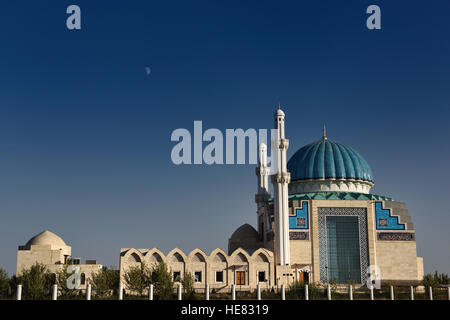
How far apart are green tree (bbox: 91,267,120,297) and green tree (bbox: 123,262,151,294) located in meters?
0.93

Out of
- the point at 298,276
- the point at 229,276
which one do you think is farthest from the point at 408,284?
the point at 229,276

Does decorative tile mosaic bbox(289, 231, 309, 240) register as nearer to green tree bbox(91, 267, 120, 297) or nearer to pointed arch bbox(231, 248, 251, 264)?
pointed arch bbox(231, 248, 251, 264)

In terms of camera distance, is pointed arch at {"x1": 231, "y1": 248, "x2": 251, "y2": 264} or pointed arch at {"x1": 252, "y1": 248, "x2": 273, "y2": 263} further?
pointed arch at {"x1": 231, "y1": 248, "x2": 251, "y2": 264}

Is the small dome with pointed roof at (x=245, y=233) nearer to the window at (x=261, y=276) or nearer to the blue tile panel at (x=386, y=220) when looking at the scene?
the window at (x=261, y=276)

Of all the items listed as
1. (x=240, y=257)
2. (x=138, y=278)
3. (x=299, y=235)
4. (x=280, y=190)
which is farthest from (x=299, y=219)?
(x=138, y=278)

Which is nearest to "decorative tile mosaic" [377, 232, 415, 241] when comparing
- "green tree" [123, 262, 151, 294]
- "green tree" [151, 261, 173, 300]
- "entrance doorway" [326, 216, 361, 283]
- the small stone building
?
"entrance doorway" [326, 216, 361, 283]

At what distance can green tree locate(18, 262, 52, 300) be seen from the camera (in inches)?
1342

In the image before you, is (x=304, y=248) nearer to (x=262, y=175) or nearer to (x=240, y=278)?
(x=240, y=278)

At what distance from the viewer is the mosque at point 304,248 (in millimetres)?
40562

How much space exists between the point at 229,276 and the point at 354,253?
9.61m

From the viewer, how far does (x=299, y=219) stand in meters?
42.5

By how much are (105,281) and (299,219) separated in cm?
1522

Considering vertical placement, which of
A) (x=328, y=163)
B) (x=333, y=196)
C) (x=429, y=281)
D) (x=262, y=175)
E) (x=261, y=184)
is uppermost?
(x=328, y=163)
